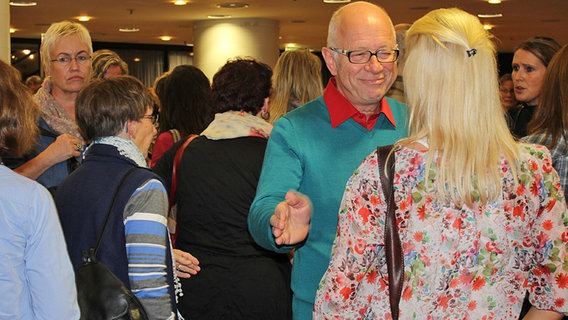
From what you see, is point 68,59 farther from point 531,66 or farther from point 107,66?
point 531,66

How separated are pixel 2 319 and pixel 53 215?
31 cm

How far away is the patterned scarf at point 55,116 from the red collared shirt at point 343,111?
4.67 ft

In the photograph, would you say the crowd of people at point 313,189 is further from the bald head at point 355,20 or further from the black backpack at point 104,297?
the black backpack at point 104,297

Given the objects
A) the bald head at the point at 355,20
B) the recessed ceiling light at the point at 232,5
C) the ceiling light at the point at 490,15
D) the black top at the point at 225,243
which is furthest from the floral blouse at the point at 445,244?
the ceiling light at the point at 490,15

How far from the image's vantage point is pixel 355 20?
9.37 feet

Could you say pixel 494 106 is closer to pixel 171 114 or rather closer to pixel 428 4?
pixel 171 114

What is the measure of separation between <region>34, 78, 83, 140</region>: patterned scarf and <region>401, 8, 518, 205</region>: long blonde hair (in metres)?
2.14

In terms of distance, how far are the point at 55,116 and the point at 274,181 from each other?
1.65 m

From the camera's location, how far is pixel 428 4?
13430mm

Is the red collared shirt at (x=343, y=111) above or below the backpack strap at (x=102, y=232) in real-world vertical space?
above

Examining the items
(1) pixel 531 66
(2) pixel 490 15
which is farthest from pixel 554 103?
(2) pixel 490 15

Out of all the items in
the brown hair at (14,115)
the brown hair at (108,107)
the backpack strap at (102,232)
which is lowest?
the backpack strap at (102,232)

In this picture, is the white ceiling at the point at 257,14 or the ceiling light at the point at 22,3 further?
the white ceiling at the point at 257,14

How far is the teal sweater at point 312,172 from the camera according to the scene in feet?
8.80
